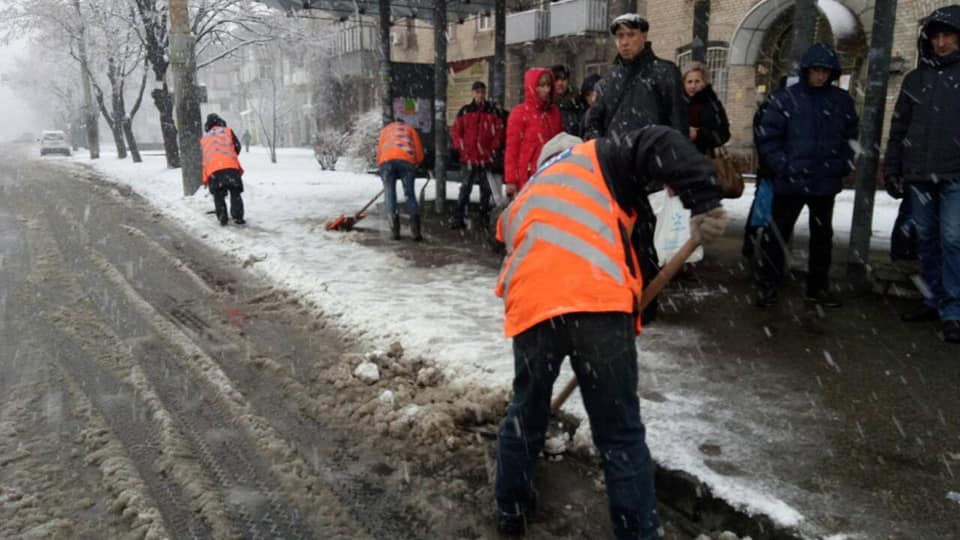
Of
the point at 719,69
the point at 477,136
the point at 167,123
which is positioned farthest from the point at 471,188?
the point at 167,123

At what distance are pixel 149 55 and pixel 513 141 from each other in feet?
57.2

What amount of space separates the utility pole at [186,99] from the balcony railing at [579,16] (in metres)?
12.0

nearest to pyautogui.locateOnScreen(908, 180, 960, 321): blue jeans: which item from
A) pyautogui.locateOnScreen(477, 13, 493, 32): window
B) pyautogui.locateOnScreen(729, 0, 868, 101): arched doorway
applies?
pyautogui.locateOnScreen(729, 0, 868, 101): arched doorway

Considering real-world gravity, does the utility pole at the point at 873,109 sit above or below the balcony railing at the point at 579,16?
below

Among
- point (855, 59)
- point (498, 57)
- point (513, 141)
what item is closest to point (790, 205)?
point (513, 141)

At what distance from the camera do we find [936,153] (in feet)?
16.0

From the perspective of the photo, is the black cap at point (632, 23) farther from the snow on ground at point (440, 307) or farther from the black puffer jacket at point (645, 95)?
the snow on ground at point (440, 307)

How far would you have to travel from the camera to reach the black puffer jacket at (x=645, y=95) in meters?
4.70

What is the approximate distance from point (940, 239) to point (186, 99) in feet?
43.8

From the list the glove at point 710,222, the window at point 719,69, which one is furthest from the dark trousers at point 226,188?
the window at point 719,69

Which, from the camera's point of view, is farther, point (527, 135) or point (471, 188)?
point (471, 188)

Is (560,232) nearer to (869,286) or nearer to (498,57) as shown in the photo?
(869,286)

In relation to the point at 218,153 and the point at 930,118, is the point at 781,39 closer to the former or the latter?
the point at 218,153

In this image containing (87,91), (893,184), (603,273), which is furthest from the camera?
(87,91)
